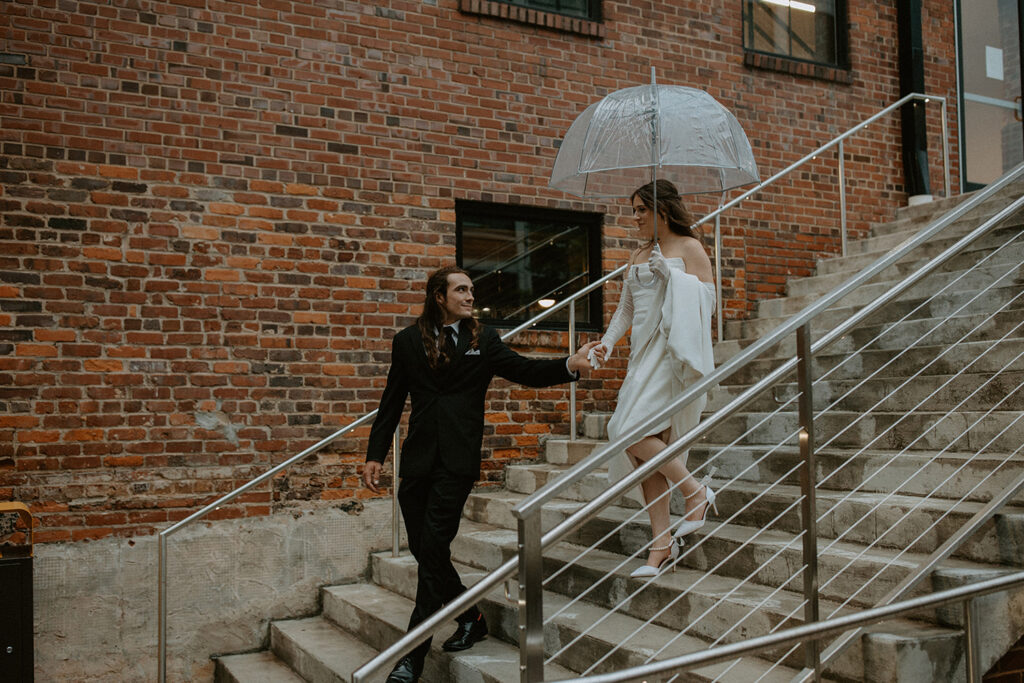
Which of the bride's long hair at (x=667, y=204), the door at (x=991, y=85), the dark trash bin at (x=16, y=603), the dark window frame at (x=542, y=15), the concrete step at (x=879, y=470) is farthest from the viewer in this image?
the door at (x=991, y=85)

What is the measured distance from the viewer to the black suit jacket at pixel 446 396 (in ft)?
13.2

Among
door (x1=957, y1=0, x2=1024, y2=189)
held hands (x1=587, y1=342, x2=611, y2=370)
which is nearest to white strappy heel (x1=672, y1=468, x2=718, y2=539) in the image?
held hands (x1=587, y1=342, x2=611, y2=370)

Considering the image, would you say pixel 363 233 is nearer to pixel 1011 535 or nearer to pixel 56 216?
pixel 56 216

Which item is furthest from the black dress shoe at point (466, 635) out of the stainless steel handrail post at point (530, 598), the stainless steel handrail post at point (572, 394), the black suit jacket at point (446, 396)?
the stainless steel handrail post at point (572, 394)

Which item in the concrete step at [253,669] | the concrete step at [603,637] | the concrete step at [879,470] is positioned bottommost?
the concrete step at [253,669]

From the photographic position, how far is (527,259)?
22.9 feet

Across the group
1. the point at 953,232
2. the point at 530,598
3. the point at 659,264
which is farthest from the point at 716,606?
the point at 953,232

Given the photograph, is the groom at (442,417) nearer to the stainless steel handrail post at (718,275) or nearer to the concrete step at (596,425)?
the concrete step at (596,425)

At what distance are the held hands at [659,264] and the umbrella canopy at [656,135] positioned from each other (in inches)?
17.5

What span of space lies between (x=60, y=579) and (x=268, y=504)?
125 centimetres

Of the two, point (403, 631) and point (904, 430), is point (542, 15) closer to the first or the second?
point (904, 430)

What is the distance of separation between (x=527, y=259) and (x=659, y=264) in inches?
116

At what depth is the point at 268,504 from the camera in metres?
5.89

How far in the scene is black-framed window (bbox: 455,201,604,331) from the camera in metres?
6.80
